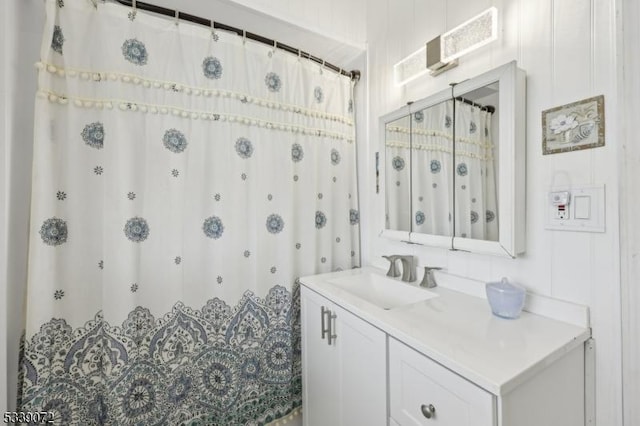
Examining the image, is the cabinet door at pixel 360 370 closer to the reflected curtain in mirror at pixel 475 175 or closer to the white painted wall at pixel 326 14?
the reflected curtain in mirror at pixel 475 175

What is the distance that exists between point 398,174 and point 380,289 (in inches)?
24.7

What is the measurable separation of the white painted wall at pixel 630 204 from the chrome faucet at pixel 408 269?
0.71 metres

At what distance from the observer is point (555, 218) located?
0.88m

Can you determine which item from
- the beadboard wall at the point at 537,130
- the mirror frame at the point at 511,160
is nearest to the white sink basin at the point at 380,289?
the beadboard wall at the point at 537,130

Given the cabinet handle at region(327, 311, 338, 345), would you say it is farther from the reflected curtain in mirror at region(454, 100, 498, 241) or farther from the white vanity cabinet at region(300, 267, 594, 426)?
the reflected curtain in mirror at region(454, 100, 498, 241)

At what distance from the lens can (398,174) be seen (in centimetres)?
148

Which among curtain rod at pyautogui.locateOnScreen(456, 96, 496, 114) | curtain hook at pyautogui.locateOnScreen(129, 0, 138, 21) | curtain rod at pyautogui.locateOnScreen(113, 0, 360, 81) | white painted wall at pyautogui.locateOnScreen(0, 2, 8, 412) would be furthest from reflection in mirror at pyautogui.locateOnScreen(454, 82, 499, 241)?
white painted wall at pyautogui.locateOnScreen(0, 2, 8, 412)

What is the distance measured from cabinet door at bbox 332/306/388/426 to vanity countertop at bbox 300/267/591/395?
0.17ft

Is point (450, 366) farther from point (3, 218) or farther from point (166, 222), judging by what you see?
point (3, 218)

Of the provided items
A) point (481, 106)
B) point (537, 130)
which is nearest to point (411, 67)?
point (481, 106)

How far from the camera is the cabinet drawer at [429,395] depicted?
620 mm

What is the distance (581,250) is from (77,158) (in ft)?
5.80

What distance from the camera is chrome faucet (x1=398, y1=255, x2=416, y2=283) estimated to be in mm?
1346

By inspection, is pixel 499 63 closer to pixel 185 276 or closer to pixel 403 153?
pixel 403 153
